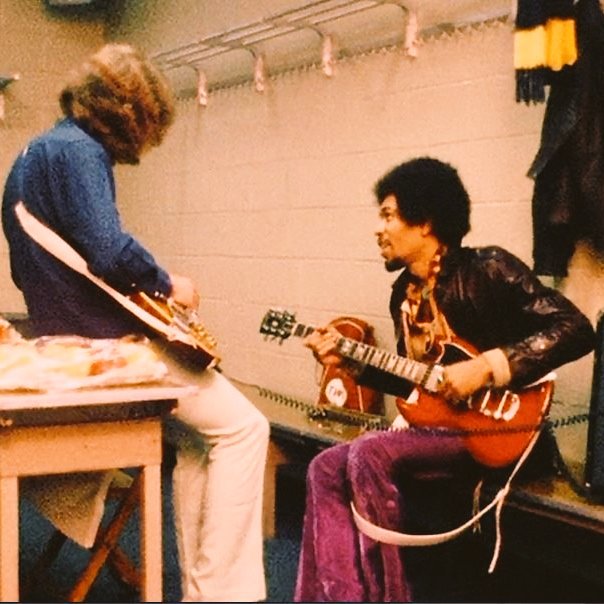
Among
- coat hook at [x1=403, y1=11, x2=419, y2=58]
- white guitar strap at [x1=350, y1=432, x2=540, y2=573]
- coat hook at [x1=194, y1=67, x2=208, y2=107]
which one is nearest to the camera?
white guitar strap at [x1=350, y1=432, x2=540, y2=573]

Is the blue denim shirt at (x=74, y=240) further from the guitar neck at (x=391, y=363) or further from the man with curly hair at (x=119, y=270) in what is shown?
the guitar neck at (x=391, y=363)

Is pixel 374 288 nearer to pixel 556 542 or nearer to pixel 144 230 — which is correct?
pixel 556 542

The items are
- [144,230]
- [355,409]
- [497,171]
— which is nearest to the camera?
[497,171]

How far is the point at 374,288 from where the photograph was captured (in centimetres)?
377

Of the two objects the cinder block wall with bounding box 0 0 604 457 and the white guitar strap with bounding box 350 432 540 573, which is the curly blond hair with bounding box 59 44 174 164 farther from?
the cinder block wall with bounding box 0 0 604 457

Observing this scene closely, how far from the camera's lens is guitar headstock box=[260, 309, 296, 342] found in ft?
9.64

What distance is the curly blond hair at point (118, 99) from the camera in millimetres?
2521

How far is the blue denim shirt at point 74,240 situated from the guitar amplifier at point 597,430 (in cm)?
107

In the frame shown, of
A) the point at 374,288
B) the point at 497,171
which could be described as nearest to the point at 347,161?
the point at 374,288

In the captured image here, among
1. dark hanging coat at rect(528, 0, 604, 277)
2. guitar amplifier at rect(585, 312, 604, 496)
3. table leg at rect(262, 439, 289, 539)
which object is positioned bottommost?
table leg at rect(262, 439, 289, 539)

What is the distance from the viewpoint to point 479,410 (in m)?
2.64

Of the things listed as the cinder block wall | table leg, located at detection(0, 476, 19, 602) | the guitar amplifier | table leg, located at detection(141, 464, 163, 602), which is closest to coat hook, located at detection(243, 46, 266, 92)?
the cinder block wall

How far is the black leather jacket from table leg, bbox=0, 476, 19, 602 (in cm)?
118

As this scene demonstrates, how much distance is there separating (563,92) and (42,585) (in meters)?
2.04
